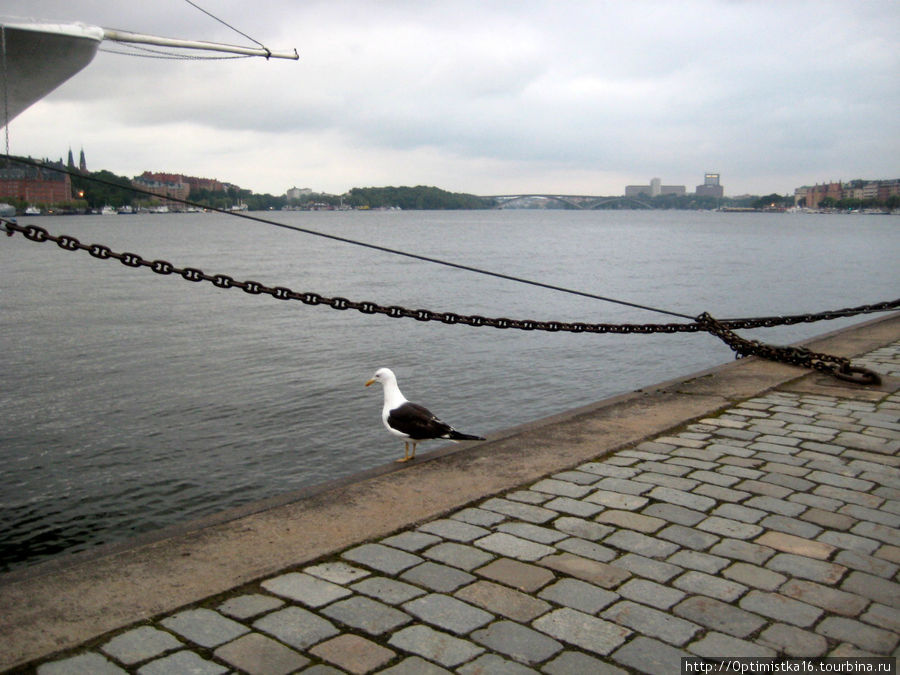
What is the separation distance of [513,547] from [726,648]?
1221 mm

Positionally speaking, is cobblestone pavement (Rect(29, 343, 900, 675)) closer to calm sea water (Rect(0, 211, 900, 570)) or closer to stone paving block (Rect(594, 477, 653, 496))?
stone paving block (Rect(594, 477, 653, 496))

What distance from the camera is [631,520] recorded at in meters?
4.45

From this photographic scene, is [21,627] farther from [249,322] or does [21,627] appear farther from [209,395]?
[249,322]

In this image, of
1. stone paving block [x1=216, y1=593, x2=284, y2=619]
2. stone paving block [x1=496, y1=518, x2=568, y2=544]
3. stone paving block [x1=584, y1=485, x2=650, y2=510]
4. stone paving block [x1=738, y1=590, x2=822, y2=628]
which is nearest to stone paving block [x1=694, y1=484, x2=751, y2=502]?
stone paving block [x1=584, y1=485, x2=650, y2=510]

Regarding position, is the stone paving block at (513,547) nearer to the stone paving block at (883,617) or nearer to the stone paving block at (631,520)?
the stone paving block at (631,520)

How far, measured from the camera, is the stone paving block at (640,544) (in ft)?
13.2

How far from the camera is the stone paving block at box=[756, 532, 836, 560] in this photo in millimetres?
4004

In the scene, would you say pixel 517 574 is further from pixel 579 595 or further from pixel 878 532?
pixel 878 532

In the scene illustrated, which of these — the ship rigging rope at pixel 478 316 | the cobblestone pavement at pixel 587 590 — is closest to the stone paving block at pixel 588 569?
the cobblestone pavement at pixel 587 590

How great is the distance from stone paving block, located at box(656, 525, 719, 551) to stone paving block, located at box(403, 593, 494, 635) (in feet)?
4.20

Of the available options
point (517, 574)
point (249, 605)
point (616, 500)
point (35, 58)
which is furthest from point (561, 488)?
point (35, 58)

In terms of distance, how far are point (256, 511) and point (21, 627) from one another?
4.96 ft

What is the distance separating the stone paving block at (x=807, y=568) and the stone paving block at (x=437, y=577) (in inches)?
58.9

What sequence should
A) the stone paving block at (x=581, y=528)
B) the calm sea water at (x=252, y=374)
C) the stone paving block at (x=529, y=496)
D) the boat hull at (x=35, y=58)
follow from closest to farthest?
the stone paving block at (x=581, y=528) < the stone paving block at (x=529, y=496) < the calm sea water at (x=252, y=374) < the boat hull at (x=35, y=58)
